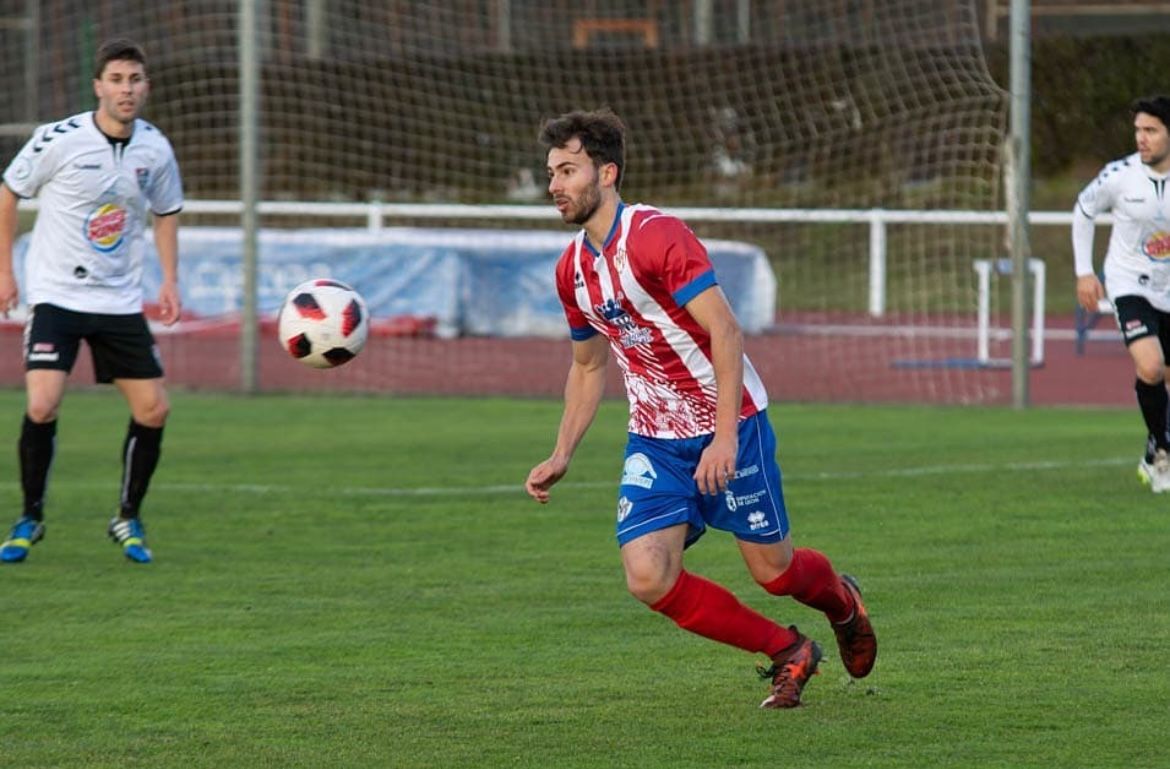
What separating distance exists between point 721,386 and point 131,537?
4016mm

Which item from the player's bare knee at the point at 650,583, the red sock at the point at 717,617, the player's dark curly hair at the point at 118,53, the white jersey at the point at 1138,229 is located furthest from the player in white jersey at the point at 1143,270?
the player's bare knee at the point at 650,583

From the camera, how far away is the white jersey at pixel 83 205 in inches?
340

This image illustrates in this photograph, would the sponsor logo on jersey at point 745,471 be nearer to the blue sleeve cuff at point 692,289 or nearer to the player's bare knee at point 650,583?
the player's bare knee at point 650,583

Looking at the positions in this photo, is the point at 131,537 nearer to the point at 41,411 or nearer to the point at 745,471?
the point at 41,411

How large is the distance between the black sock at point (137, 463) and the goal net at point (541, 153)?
27.2 ft

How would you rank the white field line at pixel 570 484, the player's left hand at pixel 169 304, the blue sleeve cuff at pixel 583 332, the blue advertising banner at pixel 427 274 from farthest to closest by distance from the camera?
the blue advertising banner at pixel 427 274 < the white field line at pixel 570 484 < the player's left hand at pixel 169 304 < the blue sleeve cuff at pixel 583 332

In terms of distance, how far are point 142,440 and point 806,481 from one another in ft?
12.4

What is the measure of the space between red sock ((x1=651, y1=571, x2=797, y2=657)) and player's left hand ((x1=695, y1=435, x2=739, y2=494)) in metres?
0.38

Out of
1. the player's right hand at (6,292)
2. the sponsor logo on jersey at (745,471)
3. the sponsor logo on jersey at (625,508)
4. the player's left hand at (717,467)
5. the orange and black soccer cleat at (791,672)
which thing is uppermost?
the player's right hand at (6,292)

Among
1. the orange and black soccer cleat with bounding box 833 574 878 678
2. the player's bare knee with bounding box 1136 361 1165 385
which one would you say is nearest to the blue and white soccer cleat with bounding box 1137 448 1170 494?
the player's bare knee with bounding box 1136 361 1165 385

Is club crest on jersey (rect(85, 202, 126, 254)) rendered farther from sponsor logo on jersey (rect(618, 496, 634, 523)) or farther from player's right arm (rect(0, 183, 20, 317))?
sponsor logo on jersey (rect(618, 496, 634, 523))

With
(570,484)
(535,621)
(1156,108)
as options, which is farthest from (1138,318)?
(535,621)

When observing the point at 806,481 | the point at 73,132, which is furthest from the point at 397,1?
the point at 73,132

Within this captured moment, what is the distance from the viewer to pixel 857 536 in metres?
9.03
